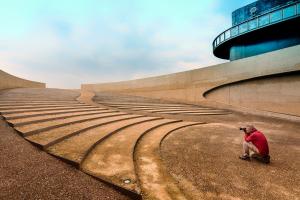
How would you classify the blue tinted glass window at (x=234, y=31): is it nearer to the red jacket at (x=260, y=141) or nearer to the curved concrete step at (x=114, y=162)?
the red jacket at (x=260, y=141)

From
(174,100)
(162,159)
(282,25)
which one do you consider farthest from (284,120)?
(162,159)

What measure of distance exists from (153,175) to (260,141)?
287 centimetres

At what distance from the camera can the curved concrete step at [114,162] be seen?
3.09m

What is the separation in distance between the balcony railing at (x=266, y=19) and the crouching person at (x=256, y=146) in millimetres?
13688

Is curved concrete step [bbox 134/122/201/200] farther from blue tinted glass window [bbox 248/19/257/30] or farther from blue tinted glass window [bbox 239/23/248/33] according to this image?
blue tinted glass window [bbox 239/23/248/33]

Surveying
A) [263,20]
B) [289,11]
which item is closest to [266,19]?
[263,20]

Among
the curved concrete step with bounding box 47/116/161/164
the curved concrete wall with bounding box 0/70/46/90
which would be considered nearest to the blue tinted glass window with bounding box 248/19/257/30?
the curved concrete step with bounding box 47/116/161/164

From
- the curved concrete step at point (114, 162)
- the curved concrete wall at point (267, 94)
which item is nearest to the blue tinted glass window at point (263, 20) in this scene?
the curved concrete wall at point (267, 94)

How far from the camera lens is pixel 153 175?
3.51 metres

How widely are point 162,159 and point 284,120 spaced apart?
11.4 m

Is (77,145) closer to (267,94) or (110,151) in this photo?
(110,151)

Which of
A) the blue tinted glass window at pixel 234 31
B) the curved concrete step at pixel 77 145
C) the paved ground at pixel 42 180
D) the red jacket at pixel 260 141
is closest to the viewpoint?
the paved ground at pixel 42 180

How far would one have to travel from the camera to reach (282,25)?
1454 centimetres

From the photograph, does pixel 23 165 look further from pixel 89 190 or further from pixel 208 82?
pixel 208 82
